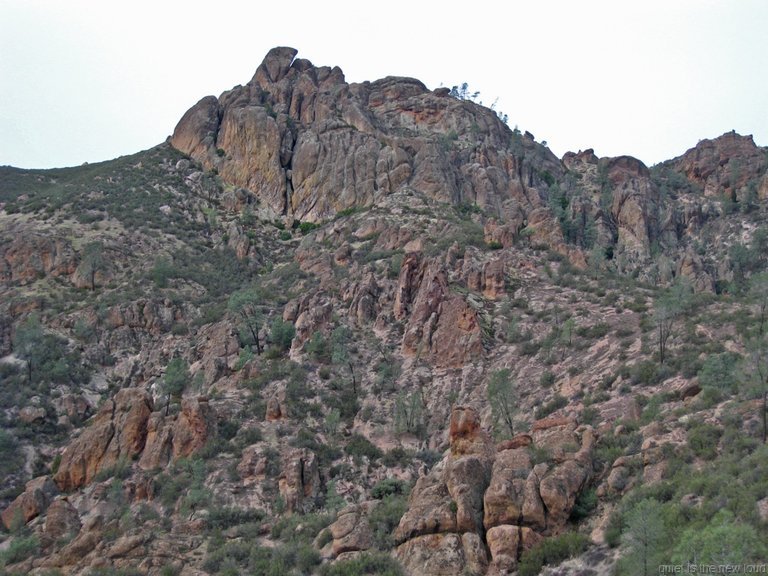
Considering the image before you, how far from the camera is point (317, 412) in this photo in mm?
47125

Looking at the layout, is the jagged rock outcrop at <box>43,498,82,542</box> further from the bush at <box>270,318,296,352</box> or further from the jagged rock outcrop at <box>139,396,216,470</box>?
the bush at <box>270,318,296,352</box>

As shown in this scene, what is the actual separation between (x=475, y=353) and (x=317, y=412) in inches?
442

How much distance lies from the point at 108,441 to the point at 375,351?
1851 centimetres

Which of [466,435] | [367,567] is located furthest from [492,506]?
[466,435]

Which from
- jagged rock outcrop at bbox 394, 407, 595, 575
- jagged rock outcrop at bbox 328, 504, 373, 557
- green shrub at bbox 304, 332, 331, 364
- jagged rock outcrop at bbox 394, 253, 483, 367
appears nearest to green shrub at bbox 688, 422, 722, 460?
jagged rock outcrop at bbox 394, 407, 595, 575

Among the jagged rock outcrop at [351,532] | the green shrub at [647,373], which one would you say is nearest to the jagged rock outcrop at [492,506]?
the jagged rock outcrop at [351,532]

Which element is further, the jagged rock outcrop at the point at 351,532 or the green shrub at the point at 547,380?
the green shrub at the point at 547,380

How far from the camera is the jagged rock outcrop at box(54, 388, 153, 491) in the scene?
43369 millimetres

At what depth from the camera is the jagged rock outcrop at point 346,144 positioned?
8456 centimetres

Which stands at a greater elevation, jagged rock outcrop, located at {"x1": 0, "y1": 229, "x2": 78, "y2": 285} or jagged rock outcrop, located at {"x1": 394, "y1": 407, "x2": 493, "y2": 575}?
jagged rock outcrop, located at {"x1": 0, "y1": 229, "x2": 78, "y2": 285}

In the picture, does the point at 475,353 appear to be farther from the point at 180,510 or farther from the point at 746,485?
the point at 746,485

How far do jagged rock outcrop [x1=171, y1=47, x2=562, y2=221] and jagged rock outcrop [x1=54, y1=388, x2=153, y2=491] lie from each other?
138ft

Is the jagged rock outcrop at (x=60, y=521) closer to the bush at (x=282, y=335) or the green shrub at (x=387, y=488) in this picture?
the green shrub at (x=387, y=488)

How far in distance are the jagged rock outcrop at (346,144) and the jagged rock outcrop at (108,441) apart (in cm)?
4208
